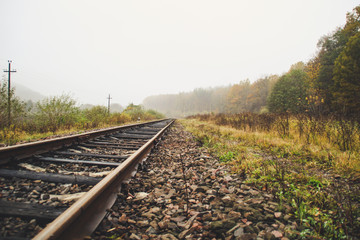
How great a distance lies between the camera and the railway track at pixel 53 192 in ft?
3.35

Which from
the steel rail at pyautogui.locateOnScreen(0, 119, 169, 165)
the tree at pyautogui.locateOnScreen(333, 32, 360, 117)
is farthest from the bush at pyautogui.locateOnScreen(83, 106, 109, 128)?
the tree at pyautogui.locateOnScreen(333, 32, 360, 117)

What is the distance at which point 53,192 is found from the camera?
1.58 m

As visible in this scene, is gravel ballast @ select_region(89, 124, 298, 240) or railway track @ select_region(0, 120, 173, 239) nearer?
railway track @ select_region(0, 120, 173, 239)

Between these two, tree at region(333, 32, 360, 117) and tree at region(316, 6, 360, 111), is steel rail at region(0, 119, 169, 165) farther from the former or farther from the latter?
tree at region(316, 6, 360, 111)

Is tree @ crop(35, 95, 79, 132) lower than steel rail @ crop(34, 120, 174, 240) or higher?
higher

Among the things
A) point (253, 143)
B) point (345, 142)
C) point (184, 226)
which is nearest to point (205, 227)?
point (184, 226)

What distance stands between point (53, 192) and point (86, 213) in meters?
0.68

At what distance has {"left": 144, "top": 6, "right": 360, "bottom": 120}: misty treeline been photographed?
1245 cm

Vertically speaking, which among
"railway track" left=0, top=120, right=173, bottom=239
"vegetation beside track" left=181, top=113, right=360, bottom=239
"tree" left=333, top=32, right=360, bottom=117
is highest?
"tree" left=333, top=32, right=360, bottom=117

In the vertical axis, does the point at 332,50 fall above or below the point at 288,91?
above

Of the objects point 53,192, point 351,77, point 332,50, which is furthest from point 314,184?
point 332,50

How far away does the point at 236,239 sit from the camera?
1178mm

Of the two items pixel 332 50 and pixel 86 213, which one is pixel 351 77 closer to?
pixel 332 50

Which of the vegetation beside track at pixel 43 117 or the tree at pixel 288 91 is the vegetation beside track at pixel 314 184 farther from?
the tree at pixel 288 91
